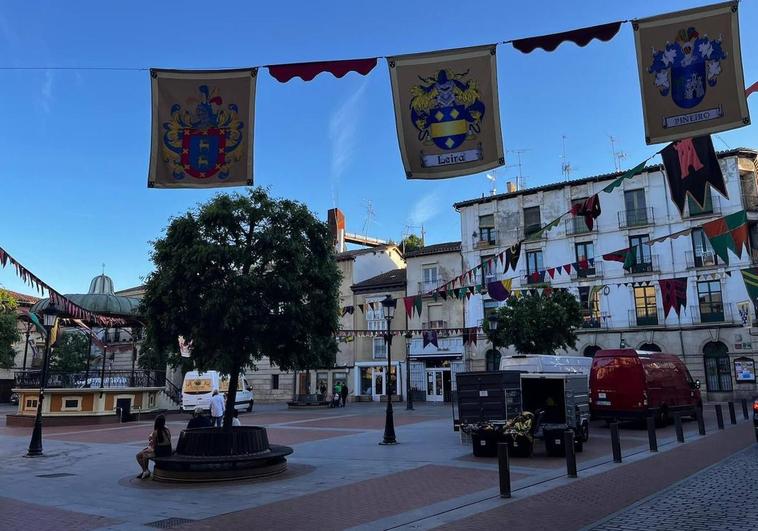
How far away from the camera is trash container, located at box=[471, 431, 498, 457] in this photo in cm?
1397

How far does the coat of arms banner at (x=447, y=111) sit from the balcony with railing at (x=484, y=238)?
1452 inches

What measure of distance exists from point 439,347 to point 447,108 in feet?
123

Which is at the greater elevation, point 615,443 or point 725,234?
point 725,234

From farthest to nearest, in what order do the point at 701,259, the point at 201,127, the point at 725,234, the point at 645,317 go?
the point at 645,317
the point at 701,259
the point at 725,234
the point at 201,127

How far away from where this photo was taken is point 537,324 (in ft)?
95.3

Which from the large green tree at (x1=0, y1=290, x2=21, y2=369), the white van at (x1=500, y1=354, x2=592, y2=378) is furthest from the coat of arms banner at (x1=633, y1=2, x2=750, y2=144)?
the large green tree at (x1=0, y1=290, x2=21, y2=369)

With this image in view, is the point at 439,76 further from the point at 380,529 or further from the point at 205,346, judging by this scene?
the point at 205,346

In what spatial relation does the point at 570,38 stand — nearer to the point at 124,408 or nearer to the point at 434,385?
the point at 124,408

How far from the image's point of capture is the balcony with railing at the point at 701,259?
36.4m

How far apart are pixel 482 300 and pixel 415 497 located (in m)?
34.9

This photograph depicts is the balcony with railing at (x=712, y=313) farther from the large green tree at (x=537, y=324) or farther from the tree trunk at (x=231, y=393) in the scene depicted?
the tree trunk at (x=231, y=393)

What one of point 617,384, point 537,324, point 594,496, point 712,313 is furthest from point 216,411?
point 712,313

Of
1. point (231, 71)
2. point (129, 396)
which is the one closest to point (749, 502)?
point (231, 71)

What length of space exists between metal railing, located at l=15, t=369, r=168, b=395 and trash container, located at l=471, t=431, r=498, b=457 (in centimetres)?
2189
